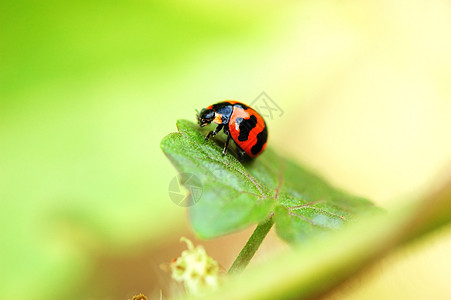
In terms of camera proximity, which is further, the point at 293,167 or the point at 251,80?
the point at 251,80

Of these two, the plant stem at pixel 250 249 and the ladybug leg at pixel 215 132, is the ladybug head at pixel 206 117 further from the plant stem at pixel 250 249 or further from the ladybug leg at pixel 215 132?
the plant stem at pixel 250 249

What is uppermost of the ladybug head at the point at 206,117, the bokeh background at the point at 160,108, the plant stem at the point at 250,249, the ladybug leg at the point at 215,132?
the bokeh background at the point at 160,108

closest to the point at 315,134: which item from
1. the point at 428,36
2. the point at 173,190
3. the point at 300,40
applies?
the point at 300,40

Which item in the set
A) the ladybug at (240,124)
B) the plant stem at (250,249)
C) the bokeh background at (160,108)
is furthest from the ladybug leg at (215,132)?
the bokeh background at (160,108)

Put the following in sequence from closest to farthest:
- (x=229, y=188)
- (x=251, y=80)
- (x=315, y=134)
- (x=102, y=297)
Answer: (x=229, y=188) → (x=102, y=297) → (x=251, y=80) → (x=315, y=134)

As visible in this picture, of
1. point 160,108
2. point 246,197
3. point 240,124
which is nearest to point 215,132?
point 240,124

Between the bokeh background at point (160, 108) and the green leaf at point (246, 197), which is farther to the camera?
the bokeh background at point (160, 108)

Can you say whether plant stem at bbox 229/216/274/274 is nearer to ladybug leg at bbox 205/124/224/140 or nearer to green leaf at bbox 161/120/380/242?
green leaf at bbox 161/120/380/242

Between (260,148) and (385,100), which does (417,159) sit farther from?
(260,148)
